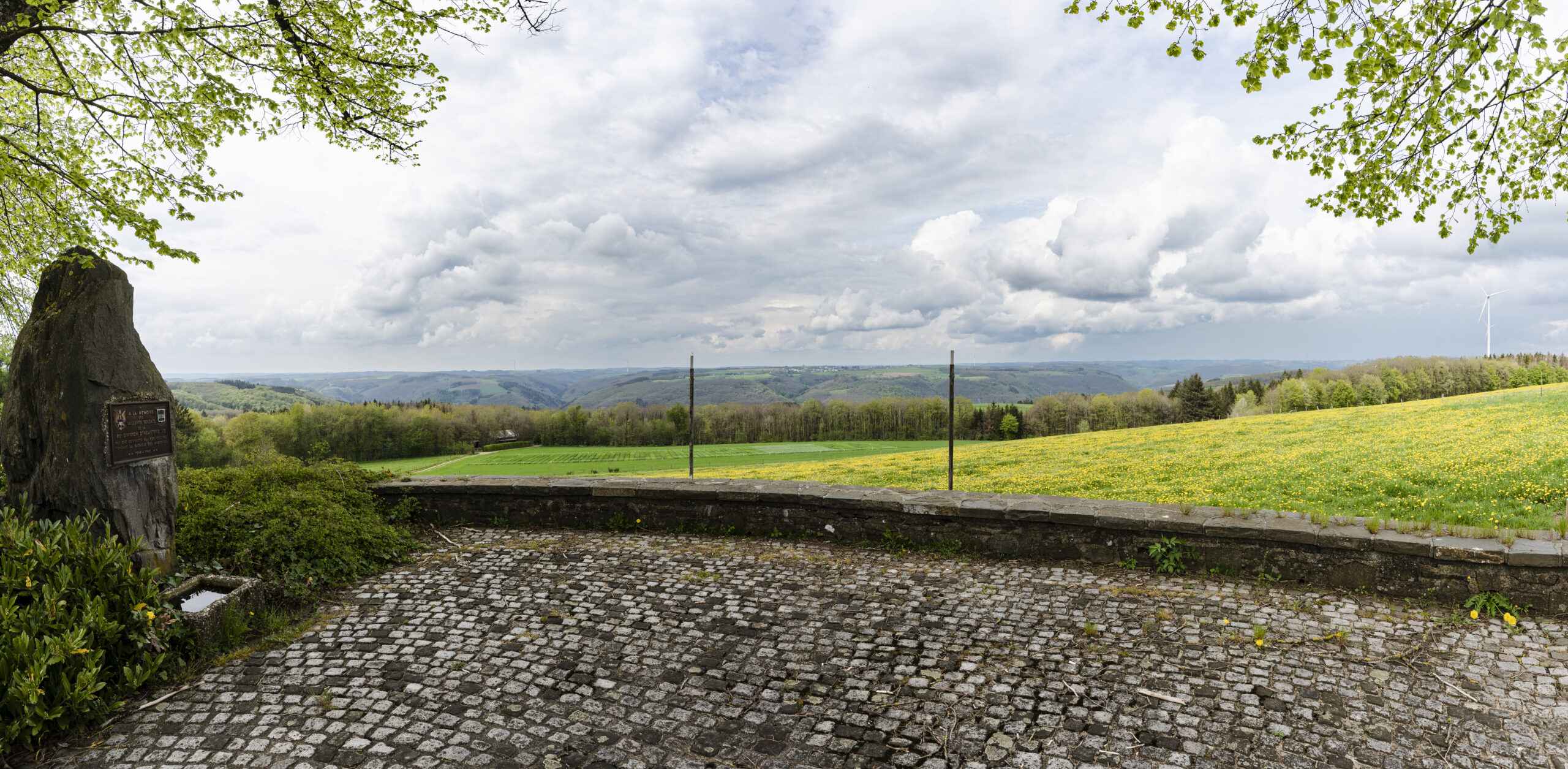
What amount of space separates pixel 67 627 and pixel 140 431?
2417mm

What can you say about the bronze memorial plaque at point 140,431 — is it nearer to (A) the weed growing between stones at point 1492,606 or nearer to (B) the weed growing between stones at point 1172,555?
(B) the weed growing between stones at point 1172,555

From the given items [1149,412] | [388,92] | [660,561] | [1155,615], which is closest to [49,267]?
[388,92]

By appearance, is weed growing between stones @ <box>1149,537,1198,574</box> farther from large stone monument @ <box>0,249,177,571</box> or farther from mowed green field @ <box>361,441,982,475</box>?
mowed green field @ <box>361,441,982,475</box>

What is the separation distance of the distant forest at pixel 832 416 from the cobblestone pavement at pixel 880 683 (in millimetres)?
22061

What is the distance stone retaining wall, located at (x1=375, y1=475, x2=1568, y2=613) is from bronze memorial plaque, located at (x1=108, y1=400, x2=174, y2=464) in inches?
106

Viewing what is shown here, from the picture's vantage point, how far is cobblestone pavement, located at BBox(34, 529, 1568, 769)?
337 centimetres

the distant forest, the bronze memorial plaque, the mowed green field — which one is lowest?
the mowed green field

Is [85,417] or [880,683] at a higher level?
[85,417]

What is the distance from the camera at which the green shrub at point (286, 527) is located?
6016 millimetres

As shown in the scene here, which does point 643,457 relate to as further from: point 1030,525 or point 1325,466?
point 1030,525

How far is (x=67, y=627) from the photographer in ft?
13.0

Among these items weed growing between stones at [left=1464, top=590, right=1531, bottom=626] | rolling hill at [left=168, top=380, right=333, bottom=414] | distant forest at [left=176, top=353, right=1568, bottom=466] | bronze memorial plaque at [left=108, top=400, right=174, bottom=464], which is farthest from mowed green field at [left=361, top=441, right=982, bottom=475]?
rolling hill at [left=168, top=380, right=333, bottom=414]

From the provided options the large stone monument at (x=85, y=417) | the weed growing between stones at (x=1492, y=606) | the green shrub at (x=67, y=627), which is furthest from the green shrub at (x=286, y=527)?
the weed growing between stones at (x=1492, y=606)

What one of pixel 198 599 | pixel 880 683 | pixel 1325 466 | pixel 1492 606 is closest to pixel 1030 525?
pixel 880 683
